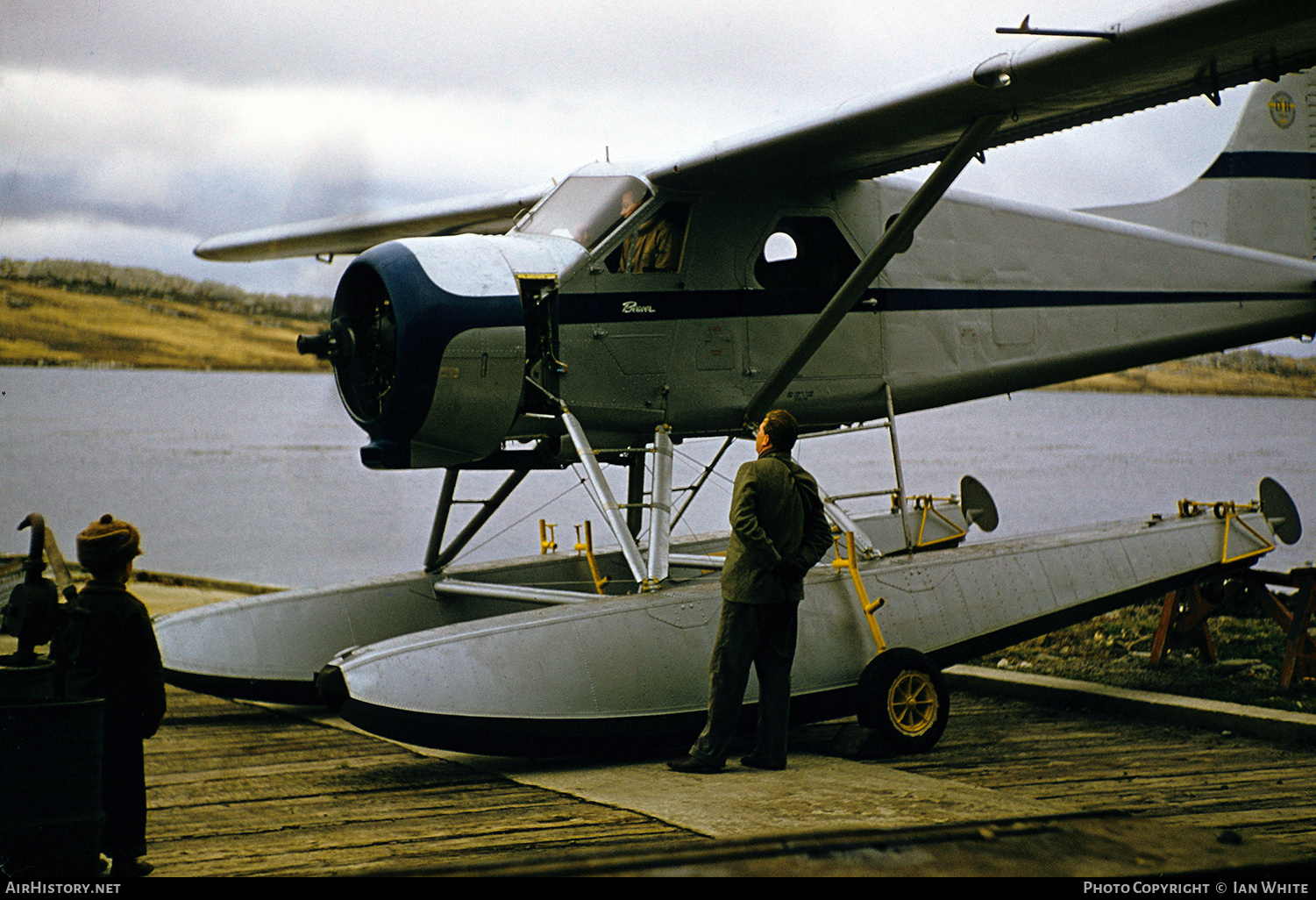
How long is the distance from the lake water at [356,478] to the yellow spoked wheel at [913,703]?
1.88 metres

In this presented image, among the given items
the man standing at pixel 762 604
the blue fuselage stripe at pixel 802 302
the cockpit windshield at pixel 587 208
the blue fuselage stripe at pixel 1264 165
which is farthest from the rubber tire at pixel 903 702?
the blue fuselage stripe at pixel 1264 165

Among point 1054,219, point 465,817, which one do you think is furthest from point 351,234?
point 465,817

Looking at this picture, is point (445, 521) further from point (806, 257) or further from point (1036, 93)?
point (1036, 93)

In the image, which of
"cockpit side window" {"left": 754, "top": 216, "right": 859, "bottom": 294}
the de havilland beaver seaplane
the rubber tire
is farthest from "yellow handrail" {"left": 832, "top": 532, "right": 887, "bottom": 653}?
"cockpit side window" {"left": 754, "top": 216, "right": 859, "bottom": 294}

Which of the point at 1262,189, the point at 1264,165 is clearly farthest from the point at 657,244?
the point at 1264,165

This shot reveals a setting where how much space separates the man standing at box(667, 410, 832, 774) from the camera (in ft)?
17.7

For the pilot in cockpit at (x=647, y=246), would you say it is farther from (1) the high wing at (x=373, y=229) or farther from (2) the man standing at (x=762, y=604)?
(1) the high wing at (x=373, y=229)

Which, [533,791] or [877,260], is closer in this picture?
[533,791]

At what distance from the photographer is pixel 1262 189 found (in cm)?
977

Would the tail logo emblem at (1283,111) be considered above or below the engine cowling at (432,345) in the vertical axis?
above

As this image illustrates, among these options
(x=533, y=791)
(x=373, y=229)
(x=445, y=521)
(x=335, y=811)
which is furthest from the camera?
(x=373, y=229)

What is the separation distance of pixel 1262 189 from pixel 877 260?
4833mm

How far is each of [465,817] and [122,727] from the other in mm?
1319

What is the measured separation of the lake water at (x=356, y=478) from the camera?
3016 cm
